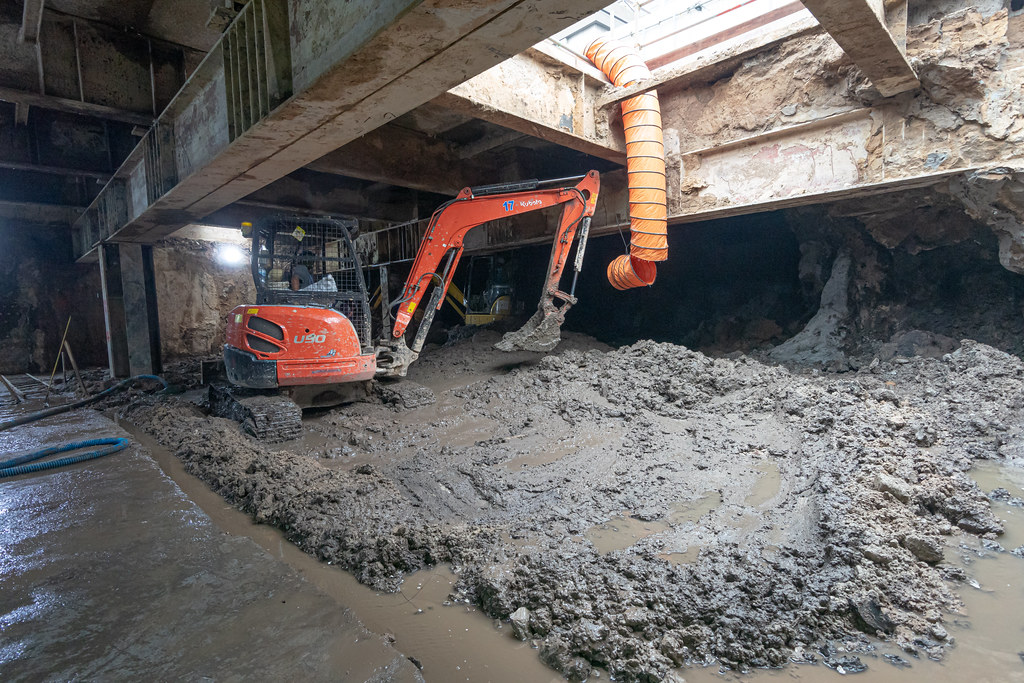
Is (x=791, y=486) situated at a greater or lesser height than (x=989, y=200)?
lesser

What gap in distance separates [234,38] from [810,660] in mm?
5260

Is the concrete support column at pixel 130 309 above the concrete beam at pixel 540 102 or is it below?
below

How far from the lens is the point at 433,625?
91.5 inches

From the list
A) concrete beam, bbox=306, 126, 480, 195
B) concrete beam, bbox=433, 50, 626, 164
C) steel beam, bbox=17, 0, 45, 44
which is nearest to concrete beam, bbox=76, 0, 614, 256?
steel beam, bbox=17, 0, 45, 44

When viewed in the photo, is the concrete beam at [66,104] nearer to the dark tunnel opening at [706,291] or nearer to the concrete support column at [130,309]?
the concrete support column at [130,309]

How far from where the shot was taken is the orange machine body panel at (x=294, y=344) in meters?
5.66

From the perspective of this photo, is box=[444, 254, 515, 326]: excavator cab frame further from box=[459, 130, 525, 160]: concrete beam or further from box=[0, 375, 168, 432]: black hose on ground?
box=[0, 375, 168, 432]: black hose on ground

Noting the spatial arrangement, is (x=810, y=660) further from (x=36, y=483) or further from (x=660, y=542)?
(x=36, y=483)

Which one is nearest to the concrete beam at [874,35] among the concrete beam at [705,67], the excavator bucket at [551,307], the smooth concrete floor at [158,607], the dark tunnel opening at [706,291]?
the concrete beam at [705,67]

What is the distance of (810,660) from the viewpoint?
2.05 m

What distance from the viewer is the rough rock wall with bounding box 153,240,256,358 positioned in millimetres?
11539

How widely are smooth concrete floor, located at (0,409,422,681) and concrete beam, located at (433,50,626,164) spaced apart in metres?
4.05

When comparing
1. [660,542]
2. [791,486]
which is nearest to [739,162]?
[791,486]

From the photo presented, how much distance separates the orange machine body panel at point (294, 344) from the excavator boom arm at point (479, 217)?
110 cm
